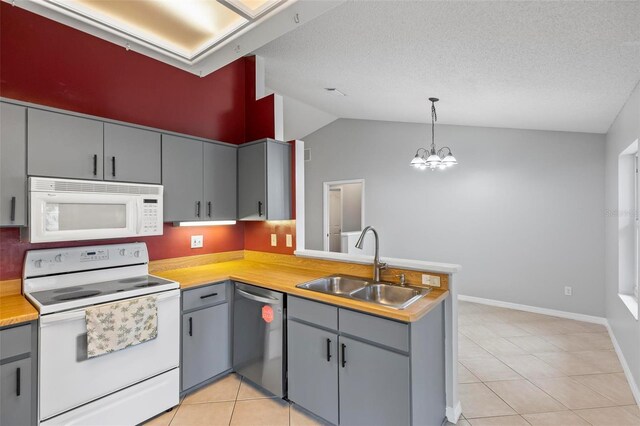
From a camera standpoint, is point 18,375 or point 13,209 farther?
point 13,209

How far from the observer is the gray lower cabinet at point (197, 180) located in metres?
2.64

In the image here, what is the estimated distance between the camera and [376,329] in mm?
1815

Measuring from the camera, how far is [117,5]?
1.17m

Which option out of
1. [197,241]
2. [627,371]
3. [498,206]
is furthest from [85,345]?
[498,206]

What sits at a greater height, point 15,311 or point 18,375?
point 15,311

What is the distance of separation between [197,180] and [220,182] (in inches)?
9.5

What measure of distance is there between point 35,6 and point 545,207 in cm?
517

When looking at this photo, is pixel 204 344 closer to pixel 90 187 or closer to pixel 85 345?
pixel 85 345

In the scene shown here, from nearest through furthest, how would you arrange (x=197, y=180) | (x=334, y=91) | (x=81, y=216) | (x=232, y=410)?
(x=81, y=216)
(x=232, y=410)
(x=197, y=180)
(x=334, y=91)

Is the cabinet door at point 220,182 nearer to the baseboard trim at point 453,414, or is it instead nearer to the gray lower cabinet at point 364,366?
the gray lower cabinet at point 364,366

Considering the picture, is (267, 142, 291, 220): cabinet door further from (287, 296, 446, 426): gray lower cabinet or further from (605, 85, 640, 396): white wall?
(605, 85, 640, 396): white wall

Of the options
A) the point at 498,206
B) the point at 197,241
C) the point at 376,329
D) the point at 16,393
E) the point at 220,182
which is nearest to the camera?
the point at 16,393

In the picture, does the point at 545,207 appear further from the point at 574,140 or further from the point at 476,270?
the point at 476,270

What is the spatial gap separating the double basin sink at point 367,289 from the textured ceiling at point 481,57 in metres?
1.66
